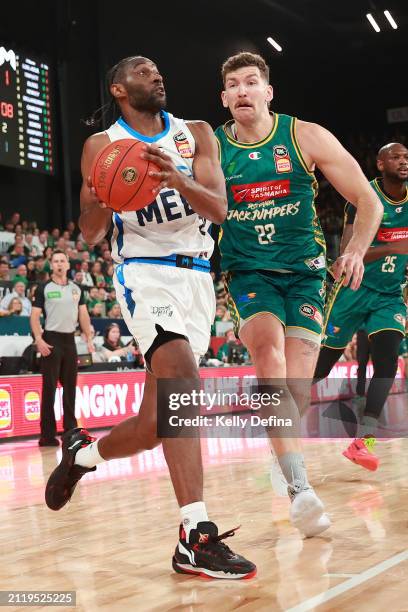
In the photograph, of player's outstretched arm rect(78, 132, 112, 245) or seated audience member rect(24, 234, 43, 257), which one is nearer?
player's outstretched arm rect(78, 132, 112, 245)

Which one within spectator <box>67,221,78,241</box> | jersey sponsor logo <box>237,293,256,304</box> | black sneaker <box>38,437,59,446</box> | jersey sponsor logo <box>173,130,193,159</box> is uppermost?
spectator <box>67,221,78,241</box>

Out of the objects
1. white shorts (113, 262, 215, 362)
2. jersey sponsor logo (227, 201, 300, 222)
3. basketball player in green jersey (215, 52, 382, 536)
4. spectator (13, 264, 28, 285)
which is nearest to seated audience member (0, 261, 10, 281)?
spectator (13, 264, 28, 285)

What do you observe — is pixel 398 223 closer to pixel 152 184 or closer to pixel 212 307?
pixel 212 307

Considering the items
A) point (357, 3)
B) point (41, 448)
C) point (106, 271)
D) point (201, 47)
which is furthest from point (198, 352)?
point (357, 3)

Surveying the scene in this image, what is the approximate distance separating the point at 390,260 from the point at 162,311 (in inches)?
123

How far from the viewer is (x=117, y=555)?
334 cm

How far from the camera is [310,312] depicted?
4.19 m

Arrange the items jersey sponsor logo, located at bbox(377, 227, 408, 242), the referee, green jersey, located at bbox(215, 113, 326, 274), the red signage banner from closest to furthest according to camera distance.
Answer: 1. green jersey, located at bbox(215, 113, 326, 274)
2. jersey sponsor logo, located at bbox(377, 227, 408, 242)
3. the referee
4. the red signage banner

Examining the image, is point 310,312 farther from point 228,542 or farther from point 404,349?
point 404,349

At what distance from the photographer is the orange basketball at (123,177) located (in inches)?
120

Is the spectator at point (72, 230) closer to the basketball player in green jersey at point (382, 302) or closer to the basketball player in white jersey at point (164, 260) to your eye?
the basketball player in green jersey at point (382, 302)

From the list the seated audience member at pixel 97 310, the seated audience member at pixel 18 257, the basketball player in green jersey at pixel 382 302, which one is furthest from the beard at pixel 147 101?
the seated audience member at pixel 18 257

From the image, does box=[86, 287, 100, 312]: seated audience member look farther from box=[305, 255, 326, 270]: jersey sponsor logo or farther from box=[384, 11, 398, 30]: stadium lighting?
box=[384, 11, 398, 30]: stadium lighting

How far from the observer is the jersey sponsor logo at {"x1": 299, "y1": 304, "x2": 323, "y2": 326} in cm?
418
